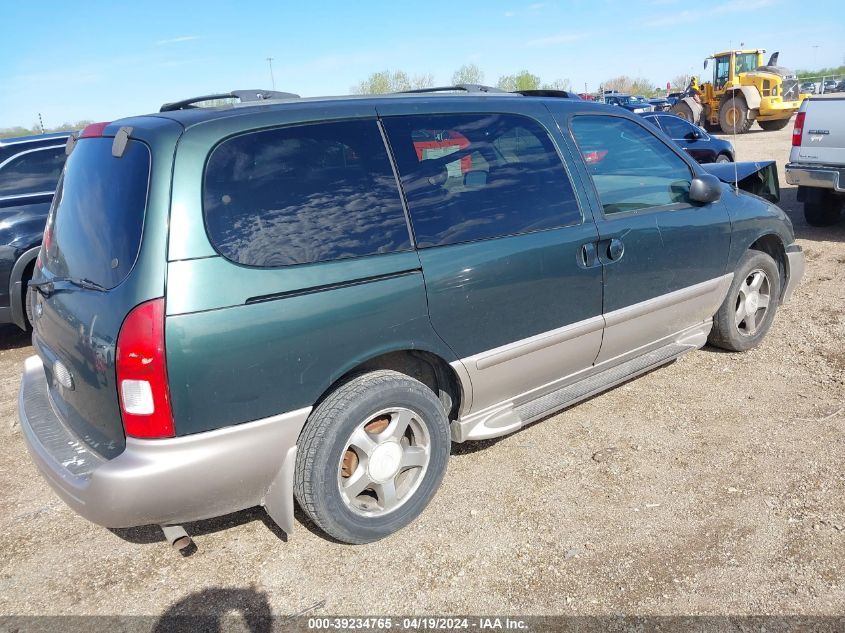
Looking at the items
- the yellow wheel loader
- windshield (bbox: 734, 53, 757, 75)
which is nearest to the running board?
the yellow wheel loader

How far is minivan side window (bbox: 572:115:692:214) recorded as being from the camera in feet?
11.5

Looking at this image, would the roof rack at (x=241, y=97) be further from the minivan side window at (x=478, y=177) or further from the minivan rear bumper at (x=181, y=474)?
the minivan rear bumper at (x=181, y=474)

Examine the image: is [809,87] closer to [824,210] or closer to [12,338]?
[824,210]

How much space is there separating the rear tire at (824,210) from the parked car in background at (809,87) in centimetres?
3605

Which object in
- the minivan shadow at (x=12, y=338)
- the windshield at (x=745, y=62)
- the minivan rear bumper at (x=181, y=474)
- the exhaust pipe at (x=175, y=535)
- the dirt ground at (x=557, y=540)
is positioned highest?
A: the windshield at (x=745, y=62)

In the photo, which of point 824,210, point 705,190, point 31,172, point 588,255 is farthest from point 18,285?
point 824,210

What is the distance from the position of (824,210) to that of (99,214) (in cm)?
876

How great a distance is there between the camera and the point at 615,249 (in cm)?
341

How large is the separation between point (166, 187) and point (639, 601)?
89.5 inches

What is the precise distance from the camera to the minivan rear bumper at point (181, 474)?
7.40ft

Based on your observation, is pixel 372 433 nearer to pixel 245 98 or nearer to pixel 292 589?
pixel 292 589

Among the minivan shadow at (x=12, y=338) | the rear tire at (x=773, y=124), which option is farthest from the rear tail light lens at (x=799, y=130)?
the rear tire at (x=773, y=124)

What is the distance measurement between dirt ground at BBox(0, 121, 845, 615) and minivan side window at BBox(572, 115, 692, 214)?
1.27m

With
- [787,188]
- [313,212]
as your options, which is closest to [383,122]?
[313,212]
